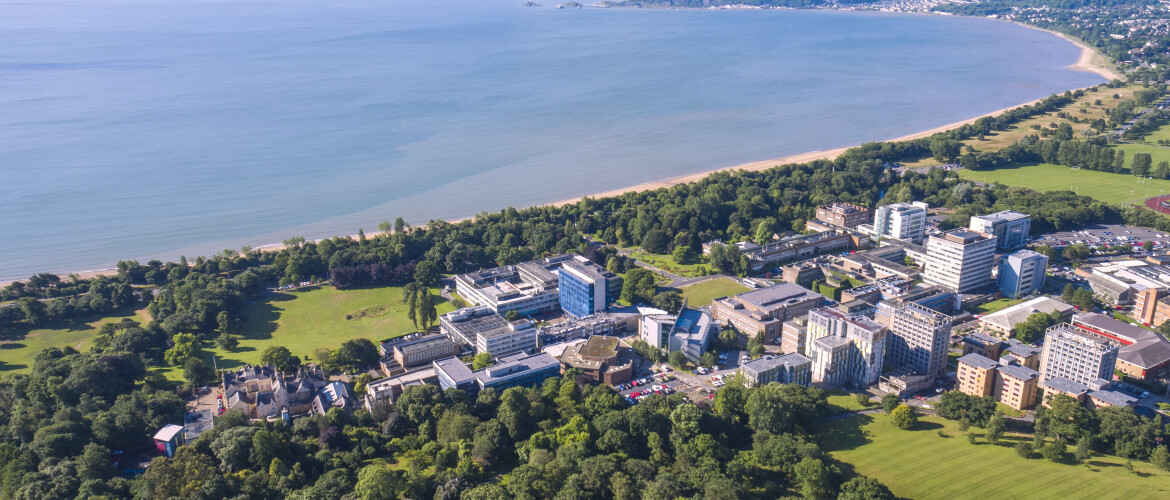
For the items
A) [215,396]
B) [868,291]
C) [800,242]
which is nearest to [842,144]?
[800,242]

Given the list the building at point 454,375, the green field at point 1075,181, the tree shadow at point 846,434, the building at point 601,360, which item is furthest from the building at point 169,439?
the green field at point 1075,181

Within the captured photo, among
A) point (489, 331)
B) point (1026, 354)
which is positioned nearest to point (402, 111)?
point (489, 331)

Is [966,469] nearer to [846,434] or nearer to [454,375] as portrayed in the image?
[846,434]

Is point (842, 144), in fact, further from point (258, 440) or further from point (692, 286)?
point (258, 440)

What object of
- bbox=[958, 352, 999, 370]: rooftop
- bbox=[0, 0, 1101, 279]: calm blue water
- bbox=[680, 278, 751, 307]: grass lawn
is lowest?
bbox=[680, 278, 751, 307]: grass lawn

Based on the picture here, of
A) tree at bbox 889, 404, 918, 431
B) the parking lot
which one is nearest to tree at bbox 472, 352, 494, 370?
tree at bbox 889, 404, 918, 431

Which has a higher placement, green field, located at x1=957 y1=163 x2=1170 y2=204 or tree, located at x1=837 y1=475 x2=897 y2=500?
tree, located at x1=837 y1=475 x2=897 y2=500

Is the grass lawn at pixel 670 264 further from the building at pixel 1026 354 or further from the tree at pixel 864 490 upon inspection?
the tree at pixel 864 490

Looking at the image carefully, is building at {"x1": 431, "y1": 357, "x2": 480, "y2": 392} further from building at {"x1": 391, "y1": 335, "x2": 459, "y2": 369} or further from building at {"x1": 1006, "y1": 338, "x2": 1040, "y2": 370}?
building at {"x1": 1006, "y1": 338, "x2": 1040, "y2": 370}
